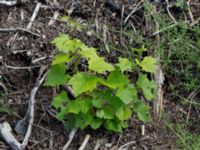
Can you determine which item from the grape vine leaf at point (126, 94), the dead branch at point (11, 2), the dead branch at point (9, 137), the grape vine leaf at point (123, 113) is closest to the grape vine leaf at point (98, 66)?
the grape vine leaf at point (126, 94)

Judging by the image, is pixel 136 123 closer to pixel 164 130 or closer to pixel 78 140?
pixel 164 130

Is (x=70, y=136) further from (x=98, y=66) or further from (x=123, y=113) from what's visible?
(x=98, y=66)

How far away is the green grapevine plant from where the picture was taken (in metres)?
2.95

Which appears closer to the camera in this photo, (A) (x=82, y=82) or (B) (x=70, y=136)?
(A) (x=82, y=82)

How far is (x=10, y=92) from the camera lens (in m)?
3.32

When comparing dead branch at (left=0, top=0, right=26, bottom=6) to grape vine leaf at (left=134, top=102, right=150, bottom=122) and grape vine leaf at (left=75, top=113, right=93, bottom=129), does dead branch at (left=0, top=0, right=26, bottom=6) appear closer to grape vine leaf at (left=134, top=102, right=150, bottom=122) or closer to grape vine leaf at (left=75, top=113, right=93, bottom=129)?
grape vine leaf at (left=75, top=113, right=93, bottom=129)

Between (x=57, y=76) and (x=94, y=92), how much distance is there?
22cm

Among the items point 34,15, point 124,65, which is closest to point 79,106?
point 124,65

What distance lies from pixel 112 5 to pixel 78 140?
3.64ft

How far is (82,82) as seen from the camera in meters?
2.94

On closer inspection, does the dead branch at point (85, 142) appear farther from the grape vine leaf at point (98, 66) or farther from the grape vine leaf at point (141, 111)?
the grape vine leaf at point (98, 66)

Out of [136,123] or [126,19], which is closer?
[136,123]

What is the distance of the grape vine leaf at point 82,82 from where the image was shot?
2904 millimetres

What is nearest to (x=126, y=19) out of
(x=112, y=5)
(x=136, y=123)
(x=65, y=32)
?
(x=112, y=5)
